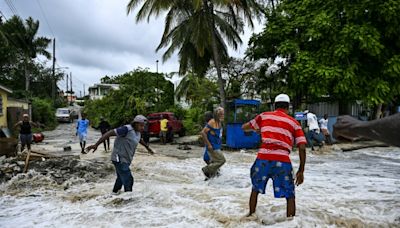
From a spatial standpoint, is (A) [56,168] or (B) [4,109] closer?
(A) [56,168]

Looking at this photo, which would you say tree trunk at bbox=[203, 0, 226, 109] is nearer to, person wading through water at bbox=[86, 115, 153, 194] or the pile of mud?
the pile of mud

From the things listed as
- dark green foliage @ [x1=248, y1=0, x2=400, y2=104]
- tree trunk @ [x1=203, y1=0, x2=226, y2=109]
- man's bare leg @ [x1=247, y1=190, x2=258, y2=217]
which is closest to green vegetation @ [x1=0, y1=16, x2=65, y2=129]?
tree trunk @ [x1=203, y1=0, x2=226, y2=109]

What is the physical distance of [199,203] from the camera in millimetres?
6383

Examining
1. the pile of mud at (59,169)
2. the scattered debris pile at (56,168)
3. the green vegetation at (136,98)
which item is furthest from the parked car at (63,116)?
the pile of mud at (59,169)

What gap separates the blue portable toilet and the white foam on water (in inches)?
251

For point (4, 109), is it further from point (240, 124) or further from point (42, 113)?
point (240, 124)

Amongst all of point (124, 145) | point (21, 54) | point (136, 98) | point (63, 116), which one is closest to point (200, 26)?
point (136, 98)

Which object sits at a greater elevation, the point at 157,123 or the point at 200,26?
the point at 200,26

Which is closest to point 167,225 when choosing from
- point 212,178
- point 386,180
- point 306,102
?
point 212,178

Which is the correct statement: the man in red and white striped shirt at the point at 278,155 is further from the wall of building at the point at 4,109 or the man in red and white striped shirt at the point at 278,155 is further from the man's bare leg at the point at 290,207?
the wall of building at the point at 4,109

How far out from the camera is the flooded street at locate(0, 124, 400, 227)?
17.7 ft

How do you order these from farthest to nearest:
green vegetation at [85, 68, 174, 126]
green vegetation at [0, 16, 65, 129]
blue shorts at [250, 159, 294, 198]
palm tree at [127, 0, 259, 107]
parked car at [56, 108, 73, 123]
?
parked car at [56, 108, 73, 123], green vegetation at [0, 16, 65, 129], green vegetation at [85, 68, 174, 126], palm tree at [127, 0, 259, 107], blue shorts at [250, 159, 294, 198]

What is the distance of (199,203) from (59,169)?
4746 mm

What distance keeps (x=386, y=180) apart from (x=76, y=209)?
6571 mm
